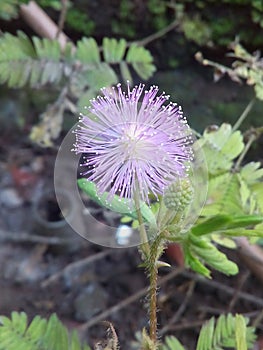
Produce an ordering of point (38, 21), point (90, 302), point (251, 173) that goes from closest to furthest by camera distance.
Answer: point (251, 173) < point (38, 21) < point (90, 302)

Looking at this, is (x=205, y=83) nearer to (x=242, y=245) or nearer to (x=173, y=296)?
(x=173, y=296)

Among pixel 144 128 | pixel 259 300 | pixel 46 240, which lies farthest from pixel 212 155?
pixel 46 240

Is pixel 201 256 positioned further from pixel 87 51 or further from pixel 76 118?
pixel 76 118

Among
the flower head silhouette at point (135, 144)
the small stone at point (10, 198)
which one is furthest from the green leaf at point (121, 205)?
the small stone at point (10, 198)

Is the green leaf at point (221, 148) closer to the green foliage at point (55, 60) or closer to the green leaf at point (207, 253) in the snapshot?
the green leaf at point (207, 253)

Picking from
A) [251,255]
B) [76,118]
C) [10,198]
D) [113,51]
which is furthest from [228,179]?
[10,198]
